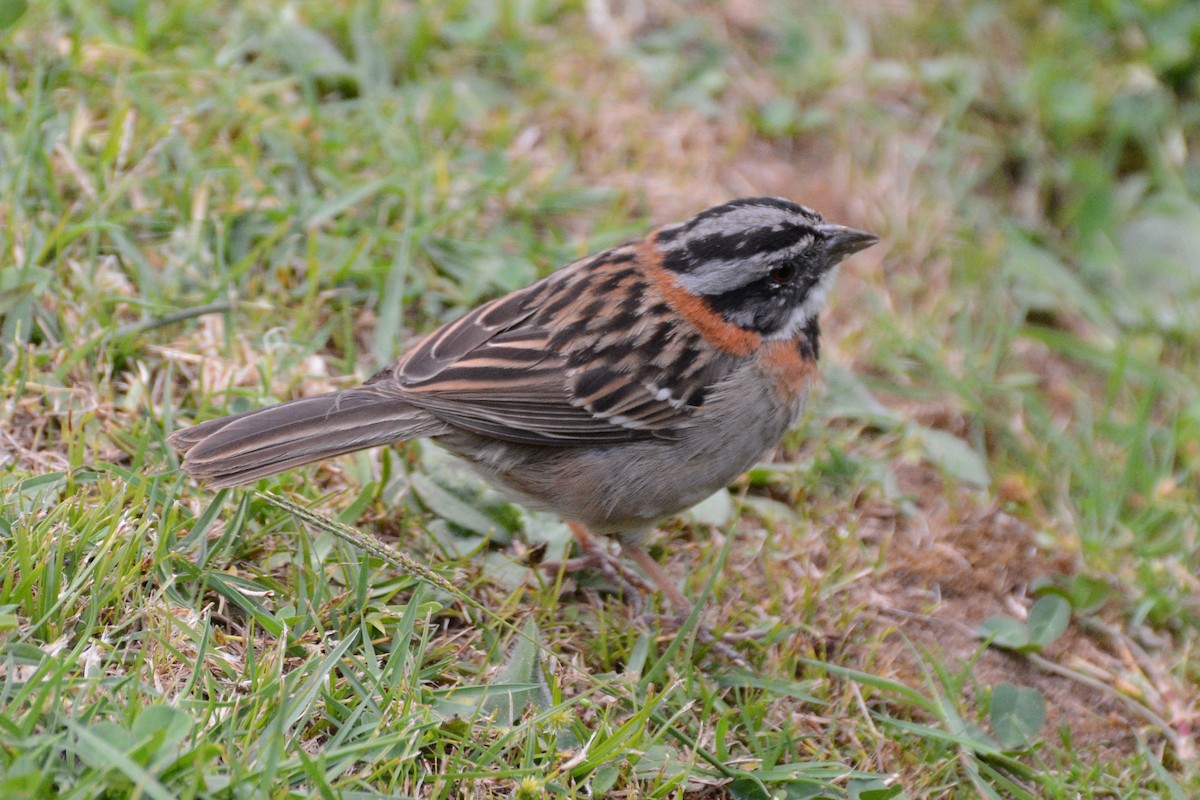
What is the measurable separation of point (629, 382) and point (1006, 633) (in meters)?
1.92

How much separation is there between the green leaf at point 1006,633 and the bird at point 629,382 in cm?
123

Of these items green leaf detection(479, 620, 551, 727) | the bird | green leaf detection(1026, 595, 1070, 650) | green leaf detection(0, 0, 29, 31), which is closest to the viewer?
green leaf detection(479, 620, 551, 727)

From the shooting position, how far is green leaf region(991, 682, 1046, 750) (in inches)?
181

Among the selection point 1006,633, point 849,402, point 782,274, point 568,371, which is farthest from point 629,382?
point 1006,633

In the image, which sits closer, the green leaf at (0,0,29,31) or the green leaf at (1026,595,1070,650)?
the green leaf at (1026,595,1070,650)

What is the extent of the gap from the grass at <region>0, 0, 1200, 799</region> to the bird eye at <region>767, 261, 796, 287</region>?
100cm

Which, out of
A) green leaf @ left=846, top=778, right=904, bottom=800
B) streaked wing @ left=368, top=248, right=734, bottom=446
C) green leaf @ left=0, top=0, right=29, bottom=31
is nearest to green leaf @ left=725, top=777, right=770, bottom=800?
green leaf @ left=846, top=778, right=904, bottom=800

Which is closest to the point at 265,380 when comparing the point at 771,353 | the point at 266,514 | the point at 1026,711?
the point at 266,514

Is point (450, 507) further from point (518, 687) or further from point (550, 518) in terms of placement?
point (518, 687)

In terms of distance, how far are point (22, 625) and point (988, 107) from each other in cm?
666

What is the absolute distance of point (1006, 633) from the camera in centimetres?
509

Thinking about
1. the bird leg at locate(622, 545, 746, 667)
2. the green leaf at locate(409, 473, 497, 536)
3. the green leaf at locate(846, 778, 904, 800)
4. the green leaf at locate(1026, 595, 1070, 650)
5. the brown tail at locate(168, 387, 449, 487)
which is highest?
the brown tail at locate(168, 387, 449, 487)

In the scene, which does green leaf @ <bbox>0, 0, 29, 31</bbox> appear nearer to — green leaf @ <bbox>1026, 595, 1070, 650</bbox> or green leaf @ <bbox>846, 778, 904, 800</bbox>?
green leaf @ <bbox>846, 778, 904, 800</bbox>

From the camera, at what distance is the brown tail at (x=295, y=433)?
4.28 metres
